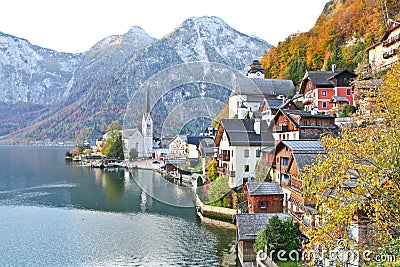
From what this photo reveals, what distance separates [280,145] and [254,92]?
961 inches

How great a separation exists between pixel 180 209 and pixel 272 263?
14.4 m

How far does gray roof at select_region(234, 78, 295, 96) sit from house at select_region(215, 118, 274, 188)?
17321 mm

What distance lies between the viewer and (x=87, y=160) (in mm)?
73500

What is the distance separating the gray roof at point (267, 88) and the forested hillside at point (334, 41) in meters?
3.42

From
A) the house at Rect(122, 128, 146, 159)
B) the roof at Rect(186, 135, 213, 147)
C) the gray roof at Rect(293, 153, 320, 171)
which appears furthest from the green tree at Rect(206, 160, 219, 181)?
the house at Rect(122, 128, 146, 159)

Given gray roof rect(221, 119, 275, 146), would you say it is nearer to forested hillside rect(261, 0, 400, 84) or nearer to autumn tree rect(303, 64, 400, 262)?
forested hillside rect(261, 0, 400, 84)

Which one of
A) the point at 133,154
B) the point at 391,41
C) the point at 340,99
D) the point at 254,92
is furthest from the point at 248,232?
the point at 133,154

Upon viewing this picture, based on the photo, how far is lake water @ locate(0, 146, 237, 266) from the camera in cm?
1697

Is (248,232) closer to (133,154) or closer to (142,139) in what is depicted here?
(142,139)

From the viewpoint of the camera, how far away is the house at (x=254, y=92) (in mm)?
41219

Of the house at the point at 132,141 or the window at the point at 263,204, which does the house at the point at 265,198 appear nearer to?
the window at the point at 263,204

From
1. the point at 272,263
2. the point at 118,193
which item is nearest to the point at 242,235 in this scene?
the point at 272,263

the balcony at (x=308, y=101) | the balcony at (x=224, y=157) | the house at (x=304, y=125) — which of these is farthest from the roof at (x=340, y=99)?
the balcony at (x=224, y=157)

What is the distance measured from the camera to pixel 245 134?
24.5 meters
